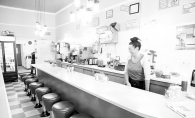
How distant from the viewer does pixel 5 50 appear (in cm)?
606

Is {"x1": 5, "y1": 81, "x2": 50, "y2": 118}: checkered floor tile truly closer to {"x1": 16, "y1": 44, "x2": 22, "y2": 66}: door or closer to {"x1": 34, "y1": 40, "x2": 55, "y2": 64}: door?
{"x1": 34, "y1": 40, "x2": 55, "y2": 64}: door

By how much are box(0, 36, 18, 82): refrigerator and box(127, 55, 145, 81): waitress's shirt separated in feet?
19.9

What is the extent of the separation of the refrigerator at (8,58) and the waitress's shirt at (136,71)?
19.9 ft

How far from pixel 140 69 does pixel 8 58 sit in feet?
21.6

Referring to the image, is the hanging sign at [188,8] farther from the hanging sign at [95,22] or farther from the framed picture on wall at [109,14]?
the hanging sign at [95,22]

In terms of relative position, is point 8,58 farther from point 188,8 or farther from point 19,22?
point 188,8

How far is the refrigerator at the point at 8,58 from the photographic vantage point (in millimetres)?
5957

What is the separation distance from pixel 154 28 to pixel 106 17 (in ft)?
7.04

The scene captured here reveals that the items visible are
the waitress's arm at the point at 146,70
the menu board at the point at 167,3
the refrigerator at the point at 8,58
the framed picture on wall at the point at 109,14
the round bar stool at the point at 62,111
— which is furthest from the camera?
the refrigerator at the point at 8,58

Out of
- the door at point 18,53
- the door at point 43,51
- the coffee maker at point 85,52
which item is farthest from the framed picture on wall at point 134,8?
the door at point 18,53

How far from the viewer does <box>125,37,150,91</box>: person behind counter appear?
233 centimetres

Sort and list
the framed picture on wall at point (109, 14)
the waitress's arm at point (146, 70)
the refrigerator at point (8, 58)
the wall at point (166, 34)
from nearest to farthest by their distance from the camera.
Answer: the waitress's arm at point (146, 70) → the wall at point (166, 34) → the framed picture on wall at point (109, 14) → the refrigerator at point (8, 58)

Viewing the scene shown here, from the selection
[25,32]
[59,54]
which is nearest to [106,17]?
[59,54]

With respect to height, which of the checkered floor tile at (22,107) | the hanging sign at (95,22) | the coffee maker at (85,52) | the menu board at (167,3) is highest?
the hanging sign at (95,22)
